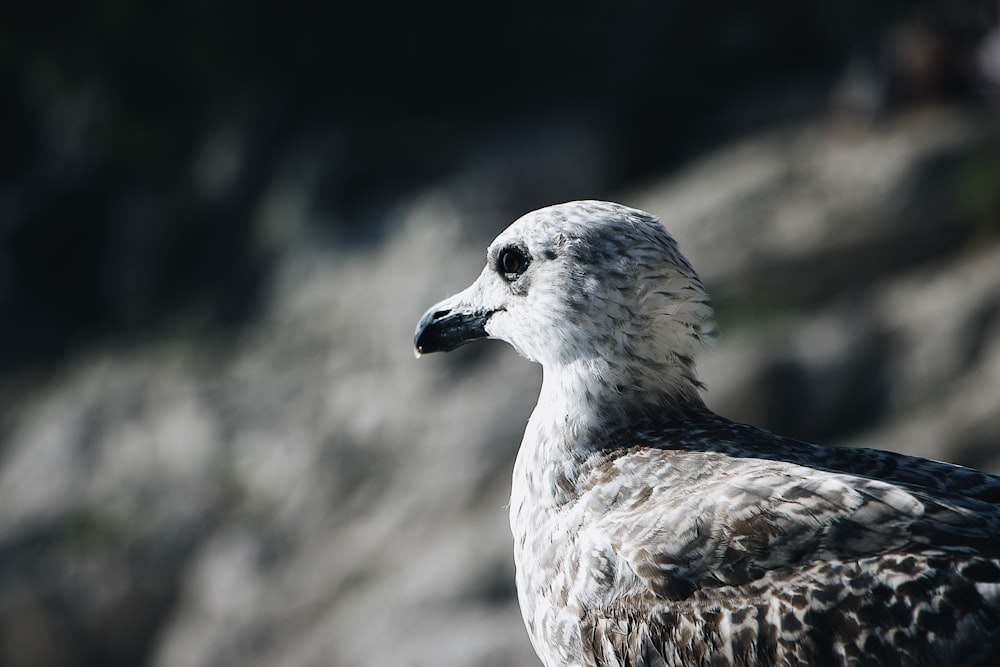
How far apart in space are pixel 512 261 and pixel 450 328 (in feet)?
0.90

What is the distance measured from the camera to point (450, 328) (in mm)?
3090

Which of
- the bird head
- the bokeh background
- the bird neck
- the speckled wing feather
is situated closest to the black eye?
the bird head

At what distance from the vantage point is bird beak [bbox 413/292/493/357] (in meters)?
3.07

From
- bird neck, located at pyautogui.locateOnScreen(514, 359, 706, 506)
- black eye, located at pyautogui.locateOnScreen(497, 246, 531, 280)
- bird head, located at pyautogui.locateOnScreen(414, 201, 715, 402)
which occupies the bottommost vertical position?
bird neck, located at pyautogui.locateOnScreen(514, 359, 706, 506)

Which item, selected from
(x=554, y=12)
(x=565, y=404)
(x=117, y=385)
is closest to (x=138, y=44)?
(x=117, y=385)

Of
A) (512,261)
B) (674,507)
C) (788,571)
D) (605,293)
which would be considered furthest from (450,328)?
(788,571)

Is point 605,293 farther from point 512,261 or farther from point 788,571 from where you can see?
point 788,571

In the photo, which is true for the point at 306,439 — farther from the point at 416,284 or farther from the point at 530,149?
the point at 530,149

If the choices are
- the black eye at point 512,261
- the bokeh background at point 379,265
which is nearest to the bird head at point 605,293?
the black eye at point 512,261

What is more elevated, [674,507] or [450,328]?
[450,328]

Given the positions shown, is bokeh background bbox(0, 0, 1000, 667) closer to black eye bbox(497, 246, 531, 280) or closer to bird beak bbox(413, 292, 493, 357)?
bird beak bbox(413, 292, 493, 357)

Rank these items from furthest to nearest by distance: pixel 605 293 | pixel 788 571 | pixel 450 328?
pixel 450 328 < pixel 605 293 < pixel 788 571

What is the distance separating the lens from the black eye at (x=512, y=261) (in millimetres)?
2914

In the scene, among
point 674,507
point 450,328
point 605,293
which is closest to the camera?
point 674,507
